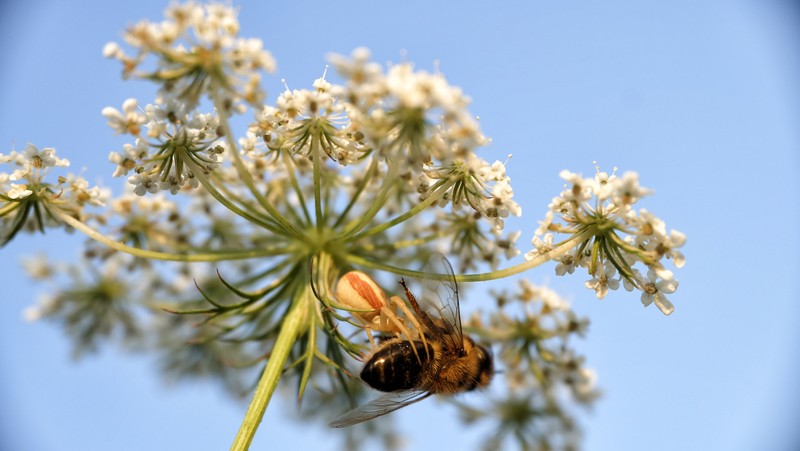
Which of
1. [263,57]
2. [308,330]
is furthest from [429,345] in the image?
[263,57]

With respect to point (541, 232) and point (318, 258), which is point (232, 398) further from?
point (541, 232)

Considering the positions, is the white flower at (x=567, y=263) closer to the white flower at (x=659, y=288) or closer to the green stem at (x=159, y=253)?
the white flower at (x=659, y=288)

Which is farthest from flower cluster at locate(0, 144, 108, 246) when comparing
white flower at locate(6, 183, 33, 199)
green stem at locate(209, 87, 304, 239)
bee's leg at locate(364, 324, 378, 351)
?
bee's leg at locate(364, 324, 378, 351)

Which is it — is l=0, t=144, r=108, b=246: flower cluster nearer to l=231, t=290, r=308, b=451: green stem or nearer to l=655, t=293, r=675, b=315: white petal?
l=231, t=290, r=308, b=451: green stem

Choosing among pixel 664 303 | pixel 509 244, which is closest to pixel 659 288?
pixel 664 303

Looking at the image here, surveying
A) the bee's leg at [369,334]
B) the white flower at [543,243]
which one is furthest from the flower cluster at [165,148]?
the white flower at [543,243]

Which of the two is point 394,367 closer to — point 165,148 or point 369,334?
point 369,334
